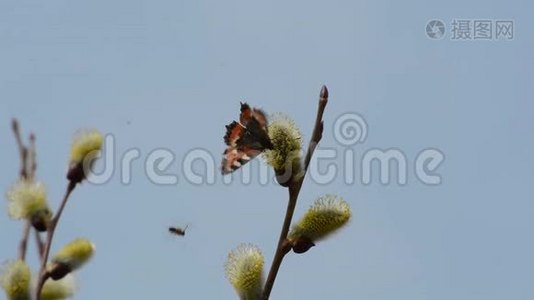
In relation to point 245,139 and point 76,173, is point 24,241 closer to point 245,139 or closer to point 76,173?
point 76,173

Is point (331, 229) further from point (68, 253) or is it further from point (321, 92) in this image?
point (68, 253)

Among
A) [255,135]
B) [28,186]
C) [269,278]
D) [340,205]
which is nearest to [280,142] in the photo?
[255,135]

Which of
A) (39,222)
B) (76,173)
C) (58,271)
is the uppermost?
(76,173)

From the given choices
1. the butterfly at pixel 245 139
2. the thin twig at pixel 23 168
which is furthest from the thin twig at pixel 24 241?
the butterfly at pixel 245 139

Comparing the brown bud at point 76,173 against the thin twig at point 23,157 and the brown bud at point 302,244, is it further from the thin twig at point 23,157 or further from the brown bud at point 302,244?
the brown bud at point 302,244

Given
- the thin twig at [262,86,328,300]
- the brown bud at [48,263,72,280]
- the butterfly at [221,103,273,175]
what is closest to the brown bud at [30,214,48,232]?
the brown bud at [48,263,72,280]

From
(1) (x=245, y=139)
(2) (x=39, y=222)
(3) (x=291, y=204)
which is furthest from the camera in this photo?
(2) (x=39, y=222)

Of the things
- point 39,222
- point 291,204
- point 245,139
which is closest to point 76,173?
point 39,222

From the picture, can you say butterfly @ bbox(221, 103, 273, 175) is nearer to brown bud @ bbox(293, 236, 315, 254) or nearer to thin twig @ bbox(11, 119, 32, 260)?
brown bud @ bbox(293, 236, 315, 254)
